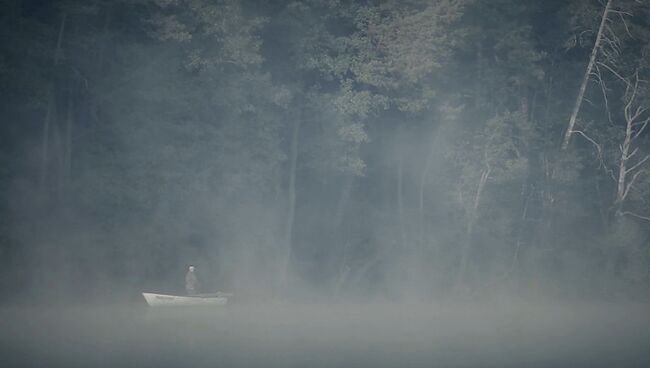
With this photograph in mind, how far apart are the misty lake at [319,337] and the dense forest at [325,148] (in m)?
4.23

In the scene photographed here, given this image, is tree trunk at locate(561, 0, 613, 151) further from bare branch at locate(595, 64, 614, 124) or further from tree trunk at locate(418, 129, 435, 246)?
tree trunk at locate(418, 129, 435, 246)

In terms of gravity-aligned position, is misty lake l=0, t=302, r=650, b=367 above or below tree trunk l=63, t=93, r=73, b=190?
below

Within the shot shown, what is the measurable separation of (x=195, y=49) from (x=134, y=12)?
332 centimetres

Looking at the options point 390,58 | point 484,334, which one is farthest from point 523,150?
point 484,334

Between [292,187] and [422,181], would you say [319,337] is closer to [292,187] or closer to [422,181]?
[292,187]

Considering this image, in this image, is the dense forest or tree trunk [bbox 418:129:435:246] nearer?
the dense forest

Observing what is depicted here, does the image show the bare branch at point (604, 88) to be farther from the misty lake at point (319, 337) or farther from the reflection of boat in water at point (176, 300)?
the reflection of boat in water at point (176, 300)

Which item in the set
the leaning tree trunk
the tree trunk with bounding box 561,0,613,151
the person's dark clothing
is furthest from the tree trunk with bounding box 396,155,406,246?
the leaning tree trunk

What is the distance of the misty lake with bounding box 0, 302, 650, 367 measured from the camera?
17.9 m

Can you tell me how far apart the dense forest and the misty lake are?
4.23m

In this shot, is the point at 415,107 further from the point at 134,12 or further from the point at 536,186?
the point at 134,12

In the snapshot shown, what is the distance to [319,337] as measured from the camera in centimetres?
2195

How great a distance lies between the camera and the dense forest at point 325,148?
3078 centimetres

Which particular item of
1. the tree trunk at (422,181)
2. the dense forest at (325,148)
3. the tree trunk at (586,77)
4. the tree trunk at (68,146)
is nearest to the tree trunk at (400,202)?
the dense forest at (325,148)
